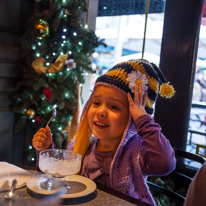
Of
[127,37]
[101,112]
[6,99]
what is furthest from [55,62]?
[101,112]

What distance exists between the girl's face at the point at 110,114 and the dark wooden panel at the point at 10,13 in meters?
2.22

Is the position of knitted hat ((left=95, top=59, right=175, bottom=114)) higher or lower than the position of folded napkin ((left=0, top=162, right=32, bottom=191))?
higher

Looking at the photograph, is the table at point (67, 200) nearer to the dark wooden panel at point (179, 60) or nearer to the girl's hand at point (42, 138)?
the girl's hand at point (42, 138)

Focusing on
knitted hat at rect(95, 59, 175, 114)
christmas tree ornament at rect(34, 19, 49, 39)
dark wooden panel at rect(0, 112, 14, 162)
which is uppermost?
christmas tree ornament at rect(34, 19, 49, 39)

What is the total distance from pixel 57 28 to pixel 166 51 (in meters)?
1.18

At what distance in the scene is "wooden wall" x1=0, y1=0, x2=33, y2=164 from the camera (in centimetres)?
299

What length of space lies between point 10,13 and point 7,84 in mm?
845

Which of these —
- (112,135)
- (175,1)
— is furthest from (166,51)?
(112,135)

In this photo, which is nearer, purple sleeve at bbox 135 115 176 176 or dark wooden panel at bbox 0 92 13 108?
purple sleeve at bbox 135 115 176 176

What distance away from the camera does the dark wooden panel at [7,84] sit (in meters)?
2.96

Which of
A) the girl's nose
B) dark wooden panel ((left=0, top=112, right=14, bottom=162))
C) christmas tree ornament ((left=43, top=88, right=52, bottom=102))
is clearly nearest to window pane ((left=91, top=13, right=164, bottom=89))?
christmas tree ornament ((left=43, top=88, right=52, bottom=102))

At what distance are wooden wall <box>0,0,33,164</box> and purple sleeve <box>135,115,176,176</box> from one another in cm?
223

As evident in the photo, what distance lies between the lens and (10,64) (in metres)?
3.01

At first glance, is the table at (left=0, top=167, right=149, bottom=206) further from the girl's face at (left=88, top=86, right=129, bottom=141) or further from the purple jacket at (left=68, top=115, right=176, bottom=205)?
the girl's face at (left=88, top=86, right=129, bottom=141)
